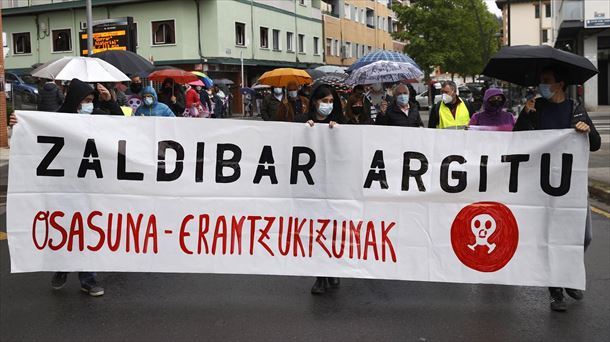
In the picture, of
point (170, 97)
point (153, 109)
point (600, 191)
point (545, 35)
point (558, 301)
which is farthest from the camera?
point (545, 35)

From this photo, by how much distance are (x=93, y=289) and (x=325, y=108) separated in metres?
2.43

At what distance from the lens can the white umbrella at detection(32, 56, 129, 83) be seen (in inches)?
331

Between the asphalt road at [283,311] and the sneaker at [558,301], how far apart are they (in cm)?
8

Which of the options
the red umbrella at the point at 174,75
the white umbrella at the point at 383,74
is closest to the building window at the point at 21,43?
the red umbrella at the point at 174,75

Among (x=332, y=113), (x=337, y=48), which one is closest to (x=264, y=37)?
(x=337, y=48)

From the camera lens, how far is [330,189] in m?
5.55

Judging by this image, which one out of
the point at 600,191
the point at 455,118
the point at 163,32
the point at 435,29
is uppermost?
the point at 435,29

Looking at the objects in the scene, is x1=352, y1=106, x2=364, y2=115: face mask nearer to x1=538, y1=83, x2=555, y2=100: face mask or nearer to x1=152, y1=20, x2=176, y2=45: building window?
x1=538, y1=83, x2=555, y2=100: face mask

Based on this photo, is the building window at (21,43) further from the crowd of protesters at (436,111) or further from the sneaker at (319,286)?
the sneaker at (319,286)

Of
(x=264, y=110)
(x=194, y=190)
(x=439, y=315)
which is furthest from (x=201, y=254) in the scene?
(x=264, y=110)

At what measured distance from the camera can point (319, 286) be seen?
227 inches

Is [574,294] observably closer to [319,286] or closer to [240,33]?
[319,286]

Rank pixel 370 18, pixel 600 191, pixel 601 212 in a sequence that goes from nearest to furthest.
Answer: pixel 601 212, pixel 600 191, pixel 370 18

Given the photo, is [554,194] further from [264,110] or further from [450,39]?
[450,39]
